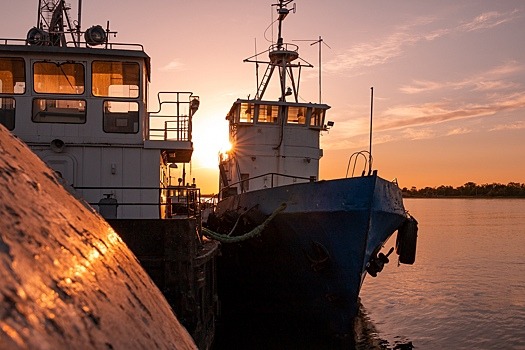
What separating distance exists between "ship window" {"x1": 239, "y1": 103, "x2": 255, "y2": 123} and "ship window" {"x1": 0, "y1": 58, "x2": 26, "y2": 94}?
966cm

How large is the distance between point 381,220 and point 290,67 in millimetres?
13193

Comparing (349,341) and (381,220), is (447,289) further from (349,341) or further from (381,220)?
(381,220)

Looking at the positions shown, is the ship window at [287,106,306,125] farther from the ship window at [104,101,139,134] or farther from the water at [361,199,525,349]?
the ship window at [104,101,139,134]

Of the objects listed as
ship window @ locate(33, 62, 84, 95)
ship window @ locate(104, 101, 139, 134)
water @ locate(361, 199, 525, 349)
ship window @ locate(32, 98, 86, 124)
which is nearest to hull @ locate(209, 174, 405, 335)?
water @ locate(361, 199, 525, 349)

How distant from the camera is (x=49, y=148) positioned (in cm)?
1256

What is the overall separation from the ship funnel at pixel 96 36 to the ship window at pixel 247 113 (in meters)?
8.56

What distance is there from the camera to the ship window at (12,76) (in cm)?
1281

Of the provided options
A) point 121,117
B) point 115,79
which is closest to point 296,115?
point 115,79

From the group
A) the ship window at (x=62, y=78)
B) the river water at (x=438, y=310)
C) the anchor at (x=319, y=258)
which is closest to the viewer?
the anchor at (x=319, y=258)

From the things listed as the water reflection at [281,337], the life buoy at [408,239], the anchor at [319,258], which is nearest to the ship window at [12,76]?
the anchor at [319,258]

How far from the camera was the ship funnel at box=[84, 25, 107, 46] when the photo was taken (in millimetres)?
13302

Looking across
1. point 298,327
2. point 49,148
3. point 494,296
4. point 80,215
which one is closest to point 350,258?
point 298,327

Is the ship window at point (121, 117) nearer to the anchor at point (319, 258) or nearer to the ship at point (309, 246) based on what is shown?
the ship at point (309, 246)

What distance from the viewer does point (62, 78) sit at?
12961 mm
